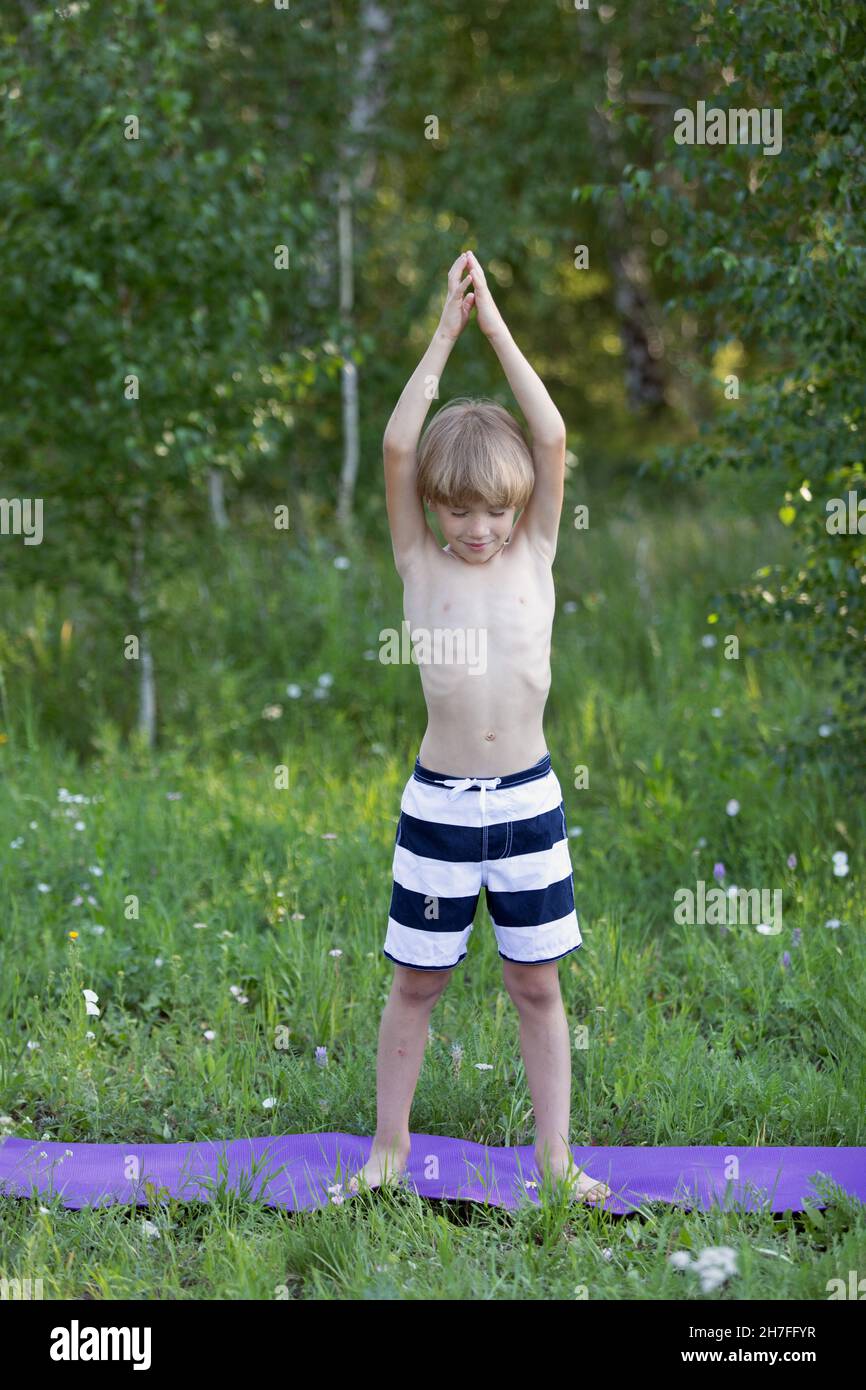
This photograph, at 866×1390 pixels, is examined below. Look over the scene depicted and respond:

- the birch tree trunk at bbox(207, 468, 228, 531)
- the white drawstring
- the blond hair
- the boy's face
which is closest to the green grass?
the white drawstring

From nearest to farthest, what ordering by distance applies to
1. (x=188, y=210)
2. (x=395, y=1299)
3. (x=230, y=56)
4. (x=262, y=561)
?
(x=395, y=1299) → (x=188, y=210) → (x=262, y=561) → (x=230, y=56)

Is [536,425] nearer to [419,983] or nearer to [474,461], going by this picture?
[474,461]

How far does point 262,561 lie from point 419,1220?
202 inches

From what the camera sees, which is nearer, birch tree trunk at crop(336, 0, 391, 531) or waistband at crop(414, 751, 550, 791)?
waistband at crop(414, 751, 550, 791)

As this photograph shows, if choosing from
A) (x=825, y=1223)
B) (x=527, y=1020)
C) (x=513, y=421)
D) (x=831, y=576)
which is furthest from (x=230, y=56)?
(x=825, y=1223)

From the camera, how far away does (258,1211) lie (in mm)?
2902

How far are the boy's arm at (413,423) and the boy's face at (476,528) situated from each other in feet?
0.21

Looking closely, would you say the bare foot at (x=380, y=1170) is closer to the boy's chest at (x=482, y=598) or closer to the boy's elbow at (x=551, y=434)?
the boy's chest at (x=482, y=598)

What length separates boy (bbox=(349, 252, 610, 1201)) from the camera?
288 cm

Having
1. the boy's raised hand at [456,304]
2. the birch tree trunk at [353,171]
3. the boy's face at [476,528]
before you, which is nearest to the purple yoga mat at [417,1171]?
the boy's face at [476,528]

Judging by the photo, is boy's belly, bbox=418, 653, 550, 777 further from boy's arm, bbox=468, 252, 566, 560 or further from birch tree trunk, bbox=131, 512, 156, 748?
birch tree trunk, bbox=131, 512, 156, 748

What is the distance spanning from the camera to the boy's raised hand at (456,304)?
287 cm

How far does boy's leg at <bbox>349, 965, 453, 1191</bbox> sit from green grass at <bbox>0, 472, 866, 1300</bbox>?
0.41 feet

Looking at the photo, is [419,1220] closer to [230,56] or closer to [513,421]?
[513,421]
